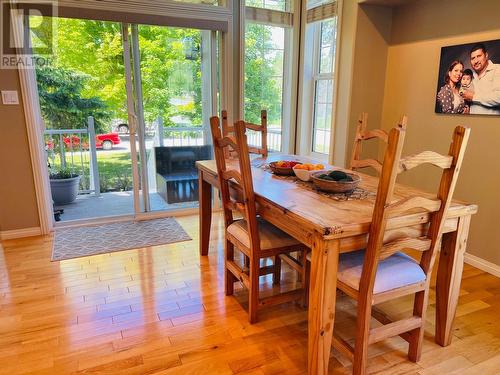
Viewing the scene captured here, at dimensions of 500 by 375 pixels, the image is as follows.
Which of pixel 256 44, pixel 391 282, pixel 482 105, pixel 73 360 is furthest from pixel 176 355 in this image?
pixel 256 44

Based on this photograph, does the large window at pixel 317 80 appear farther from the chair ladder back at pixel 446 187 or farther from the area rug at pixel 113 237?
the chair ladder back at pixel 446 187

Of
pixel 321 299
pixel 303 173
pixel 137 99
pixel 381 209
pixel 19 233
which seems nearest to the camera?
pixel 381 209

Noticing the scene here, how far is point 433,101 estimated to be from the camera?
299 cm

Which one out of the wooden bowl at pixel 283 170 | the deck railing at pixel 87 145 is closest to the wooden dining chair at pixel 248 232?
the wooden bowl at pixel 283 170

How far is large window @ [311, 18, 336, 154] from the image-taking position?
396cm

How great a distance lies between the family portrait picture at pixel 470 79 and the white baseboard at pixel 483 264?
1119 millimetres

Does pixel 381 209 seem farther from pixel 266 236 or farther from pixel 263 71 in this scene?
pixel 263 71

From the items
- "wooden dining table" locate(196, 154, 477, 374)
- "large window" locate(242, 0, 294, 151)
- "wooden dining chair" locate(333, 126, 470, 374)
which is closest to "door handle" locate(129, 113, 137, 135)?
"large window" locate(242, 0, 294, 151)

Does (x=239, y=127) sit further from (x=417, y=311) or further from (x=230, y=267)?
(x=417, y=311)

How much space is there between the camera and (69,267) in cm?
272

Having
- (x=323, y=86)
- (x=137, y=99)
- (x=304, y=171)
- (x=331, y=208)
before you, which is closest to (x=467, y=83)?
(x=304, y=171)

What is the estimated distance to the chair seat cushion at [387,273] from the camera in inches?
60.8

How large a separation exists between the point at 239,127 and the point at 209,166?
916mm

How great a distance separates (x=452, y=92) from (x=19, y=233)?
398 centimetres
